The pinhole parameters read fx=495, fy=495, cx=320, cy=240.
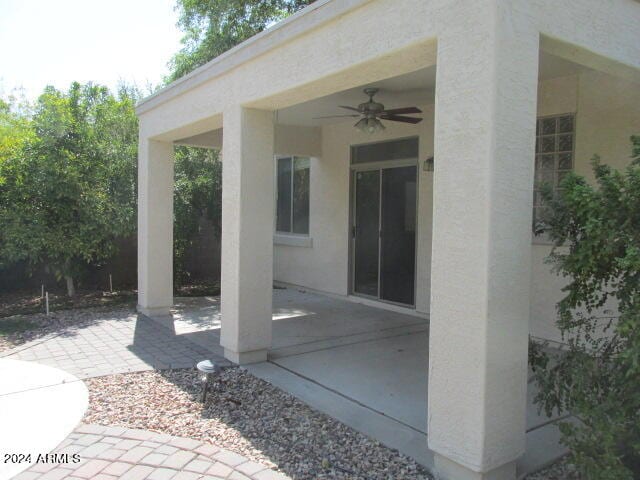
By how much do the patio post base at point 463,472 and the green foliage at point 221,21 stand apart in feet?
42.0

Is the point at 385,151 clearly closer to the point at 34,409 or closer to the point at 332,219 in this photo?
the point at 332,219

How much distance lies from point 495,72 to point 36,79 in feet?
80.9

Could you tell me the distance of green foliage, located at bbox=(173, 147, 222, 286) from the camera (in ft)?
36.4

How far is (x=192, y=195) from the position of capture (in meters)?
11.3

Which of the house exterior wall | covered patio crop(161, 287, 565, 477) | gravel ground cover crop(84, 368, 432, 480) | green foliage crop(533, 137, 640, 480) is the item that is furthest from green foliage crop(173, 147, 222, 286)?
green foliage crop(533, 137, 640, 480)

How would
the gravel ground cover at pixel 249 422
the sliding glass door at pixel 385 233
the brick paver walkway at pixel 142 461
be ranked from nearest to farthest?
the brick paver walkway at pixel 142 461
the gravel ground cover at pixel 249 422
the sliding glass door at pixel 385 233

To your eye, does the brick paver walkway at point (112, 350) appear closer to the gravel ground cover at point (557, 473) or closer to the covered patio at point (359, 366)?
Answer: the covered patio at point (359, 366)

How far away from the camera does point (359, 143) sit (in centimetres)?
930

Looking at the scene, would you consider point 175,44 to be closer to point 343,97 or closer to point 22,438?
point 343,97

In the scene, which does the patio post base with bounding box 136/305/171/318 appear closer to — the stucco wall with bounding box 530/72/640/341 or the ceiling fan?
the ceiling fan

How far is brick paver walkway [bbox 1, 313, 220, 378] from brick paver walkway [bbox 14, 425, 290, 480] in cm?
175

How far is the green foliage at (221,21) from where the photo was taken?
13.8 metres

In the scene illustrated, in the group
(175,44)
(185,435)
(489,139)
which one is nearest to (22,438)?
(185,435)

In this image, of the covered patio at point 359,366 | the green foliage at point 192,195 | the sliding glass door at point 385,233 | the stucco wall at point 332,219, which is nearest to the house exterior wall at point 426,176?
the stucco wall at point 332,219
